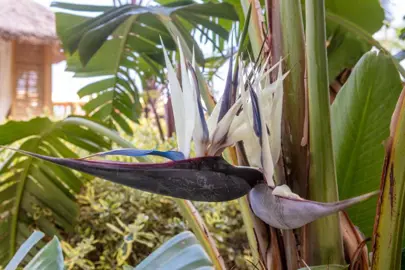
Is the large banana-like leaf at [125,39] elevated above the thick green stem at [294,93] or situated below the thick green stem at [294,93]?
above

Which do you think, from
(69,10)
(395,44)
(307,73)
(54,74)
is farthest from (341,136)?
(54,74)

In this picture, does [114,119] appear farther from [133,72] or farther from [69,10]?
[69,10]

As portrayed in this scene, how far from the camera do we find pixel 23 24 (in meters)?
2.82

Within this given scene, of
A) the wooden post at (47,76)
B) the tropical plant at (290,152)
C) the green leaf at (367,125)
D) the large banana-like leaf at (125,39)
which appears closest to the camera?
the tropical plant at (290,152)

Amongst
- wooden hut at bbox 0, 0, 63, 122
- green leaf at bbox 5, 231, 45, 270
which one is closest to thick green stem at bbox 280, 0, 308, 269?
Answer: green leaf at bbox 5, 231, 45, 270

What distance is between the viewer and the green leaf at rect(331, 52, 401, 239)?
380 millimetres

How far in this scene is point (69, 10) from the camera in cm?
63

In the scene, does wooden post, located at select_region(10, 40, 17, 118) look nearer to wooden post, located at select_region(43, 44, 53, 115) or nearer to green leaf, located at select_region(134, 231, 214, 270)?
wooden post, located at select_region(43, 44, 53, 115)

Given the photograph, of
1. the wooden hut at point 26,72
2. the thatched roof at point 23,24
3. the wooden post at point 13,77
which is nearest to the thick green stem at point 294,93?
the thatched roof at point 23,24

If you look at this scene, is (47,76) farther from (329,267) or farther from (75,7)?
(329,267)

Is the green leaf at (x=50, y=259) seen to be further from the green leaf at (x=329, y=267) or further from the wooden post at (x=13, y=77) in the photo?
the wooden post at (x=13, y=77)

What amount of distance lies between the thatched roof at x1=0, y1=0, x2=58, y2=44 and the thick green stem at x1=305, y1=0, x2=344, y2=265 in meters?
2.73

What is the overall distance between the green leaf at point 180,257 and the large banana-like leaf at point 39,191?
486 mm

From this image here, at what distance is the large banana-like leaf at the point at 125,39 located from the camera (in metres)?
0.50
